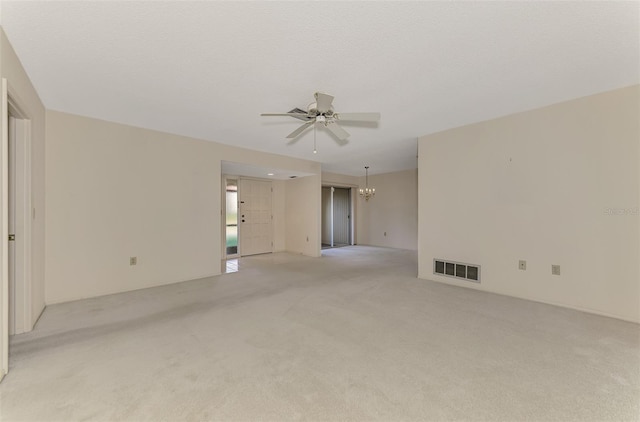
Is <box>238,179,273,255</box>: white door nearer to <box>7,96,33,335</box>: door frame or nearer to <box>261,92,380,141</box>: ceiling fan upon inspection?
<box>7,96,33,335</box>: door frame

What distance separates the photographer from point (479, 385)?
1736 mm

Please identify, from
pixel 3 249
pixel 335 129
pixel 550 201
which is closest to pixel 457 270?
pixel 550 201

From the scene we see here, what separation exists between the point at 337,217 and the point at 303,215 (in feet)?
9.30

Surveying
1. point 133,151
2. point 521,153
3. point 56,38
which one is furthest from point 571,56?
point 133,151

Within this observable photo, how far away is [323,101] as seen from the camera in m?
2.47

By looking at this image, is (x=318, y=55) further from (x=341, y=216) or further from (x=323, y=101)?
(x=341, y=216)

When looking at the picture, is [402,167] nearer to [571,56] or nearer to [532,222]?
[532,222]

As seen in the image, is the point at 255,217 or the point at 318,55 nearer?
the point at 318,55

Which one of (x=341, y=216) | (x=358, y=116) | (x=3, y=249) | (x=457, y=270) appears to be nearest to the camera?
(x=3, y=249)

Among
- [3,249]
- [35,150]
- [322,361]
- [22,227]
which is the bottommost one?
[322,361]

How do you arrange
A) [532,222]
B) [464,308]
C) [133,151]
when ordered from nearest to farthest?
[464,308]
[532,222]
[133,151]

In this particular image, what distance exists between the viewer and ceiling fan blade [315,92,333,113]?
2386 mm

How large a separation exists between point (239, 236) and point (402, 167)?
16.2 ft

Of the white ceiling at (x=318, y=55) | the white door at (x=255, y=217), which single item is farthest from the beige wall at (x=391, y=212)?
the white ceiling at (x=318, y=55)
